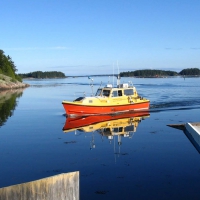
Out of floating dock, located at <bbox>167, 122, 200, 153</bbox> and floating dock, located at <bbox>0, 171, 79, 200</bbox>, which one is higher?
floating dock, located at <bbox>0, 171, 79, 200</bbox>

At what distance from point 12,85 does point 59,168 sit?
73996 mm

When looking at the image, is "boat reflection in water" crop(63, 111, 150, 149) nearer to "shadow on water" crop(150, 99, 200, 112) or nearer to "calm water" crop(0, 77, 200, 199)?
"calm water" crop(0, 77, 200, 199)

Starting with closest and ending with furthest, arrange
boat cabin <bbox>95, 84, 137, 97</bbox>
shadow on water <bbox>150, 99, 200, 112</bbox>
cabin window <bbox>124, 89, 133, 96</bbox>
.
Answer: boat cabin <bbox>95, 84, 137, 97</bbox>
cabin window <bbox>124, 89, 133, 96</bbox>
shadow on water <bbox>150, 99, 200, 112</bbox>

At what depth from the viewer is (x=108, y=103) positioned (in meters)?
26.3

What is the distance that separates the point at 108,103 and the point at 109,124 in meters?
4.51

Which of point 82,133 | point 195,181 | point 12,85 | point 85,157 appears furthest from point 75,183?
point 12,85

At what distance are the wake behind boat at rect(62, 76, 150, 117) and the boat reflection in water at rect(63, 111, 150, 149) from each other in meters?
0.59

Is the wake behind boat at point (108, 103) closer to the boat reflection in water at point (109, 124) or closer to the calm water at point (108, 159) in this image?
the boat reflection in water at point (109, 124)

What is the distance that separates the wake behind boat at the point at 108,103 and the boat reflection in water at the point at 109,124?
588 millimetres

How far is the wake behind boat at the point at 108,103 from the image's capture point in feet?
83.0

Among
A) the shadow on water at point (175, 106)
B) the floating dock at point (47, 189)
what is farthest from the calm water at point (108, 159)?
the shadow on water at point (175, 106)

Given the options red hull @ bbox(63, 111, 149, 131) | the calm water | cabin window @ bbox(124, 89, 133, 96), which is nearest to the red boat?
cabin window @ bbox(124, 89, 133, 96)

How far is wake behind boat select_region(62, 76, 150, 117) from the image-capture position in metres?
25.3

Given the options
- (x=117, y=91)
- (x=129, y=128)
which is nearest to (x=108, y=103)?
(x=117, y=91)
